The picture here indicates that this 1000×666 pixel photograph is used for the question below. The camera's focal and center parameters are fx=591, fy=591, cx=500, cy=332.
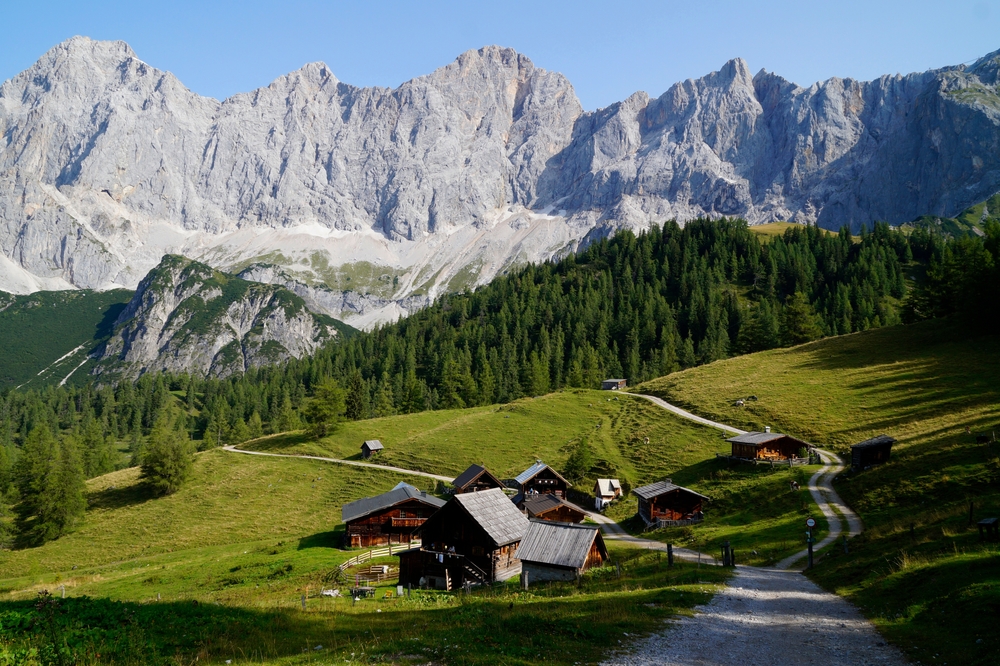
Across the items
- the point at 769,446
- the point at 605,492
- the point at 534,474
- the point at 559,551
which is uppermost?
the point at 769,446

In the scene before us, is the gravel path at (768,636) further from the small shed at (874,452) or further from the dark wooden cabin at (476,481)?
the dark wooden cabin at (476,481)

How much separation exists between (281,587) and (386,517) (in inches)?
794

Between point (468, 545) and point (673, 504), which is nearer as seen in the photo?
point (468, 545)

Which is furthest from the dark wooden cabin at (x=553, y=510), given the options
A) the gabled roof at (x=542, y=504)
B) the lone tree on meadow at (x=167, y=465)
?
the lone tree on meadow at (x=167, y=465)

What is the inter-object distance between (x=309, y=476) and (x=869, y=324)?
12971 cm

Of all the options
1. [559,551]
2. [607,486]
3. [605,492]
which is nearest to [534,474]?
[605,492]

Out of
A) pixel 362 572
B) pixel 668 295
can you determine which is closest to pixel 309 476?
pixel 362 572

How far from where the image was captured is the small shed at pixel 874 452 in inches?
2132

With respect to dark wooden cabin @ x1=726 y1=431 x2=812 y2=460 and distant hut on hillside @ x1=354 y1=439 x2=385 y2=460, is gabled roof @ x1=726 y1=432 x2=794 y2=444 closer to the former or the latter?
dark wooden cabin @ x1=726 y1=431 x2=812 y2=460

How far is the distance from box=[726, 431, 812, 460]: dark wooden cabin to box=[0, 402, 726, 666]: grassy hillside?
8.67 m

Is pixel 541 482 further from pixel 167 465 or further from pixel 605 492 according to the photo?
pixel 167 465

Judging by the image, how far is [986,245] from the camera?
4281 inches

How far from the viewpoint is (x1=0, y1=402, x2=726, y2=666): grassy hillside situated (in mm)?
14805

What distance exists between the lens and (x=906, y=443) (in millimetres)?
57469
